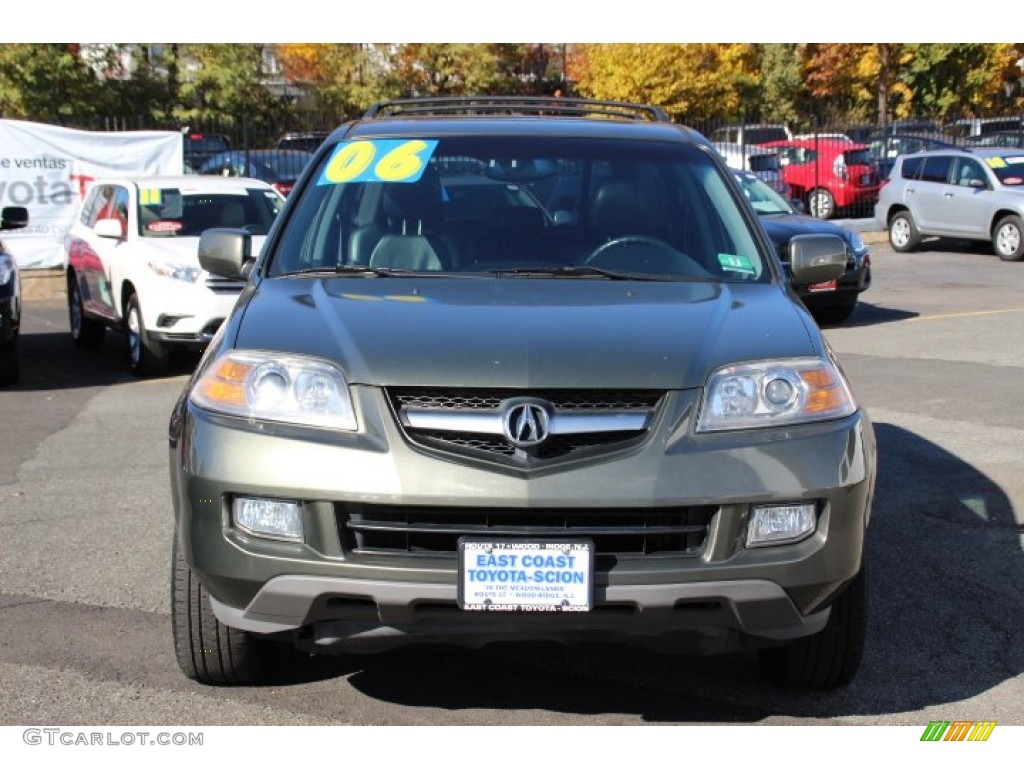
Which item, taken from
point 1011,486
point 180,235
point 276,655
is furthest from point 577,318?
point 180,235

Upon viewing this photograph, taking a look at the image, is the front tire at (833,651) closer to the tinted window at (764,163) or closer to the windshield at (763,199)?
the windshield at (763,199)

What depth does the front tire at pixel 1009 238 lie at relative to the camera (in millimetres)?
20672

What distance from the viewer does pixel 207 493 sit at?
148 inches

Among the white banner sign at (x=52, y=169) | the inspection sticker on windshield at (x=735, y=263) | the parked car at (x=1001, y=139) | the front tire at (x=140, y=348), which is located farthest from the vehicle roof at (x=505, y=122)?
the parked car at (x=1001, y=139)

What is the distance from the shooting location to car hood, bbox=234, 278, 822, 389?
3.77 m

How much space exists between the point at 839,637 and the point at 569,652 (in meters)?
0.95

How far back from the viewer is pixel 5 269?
10.2 m

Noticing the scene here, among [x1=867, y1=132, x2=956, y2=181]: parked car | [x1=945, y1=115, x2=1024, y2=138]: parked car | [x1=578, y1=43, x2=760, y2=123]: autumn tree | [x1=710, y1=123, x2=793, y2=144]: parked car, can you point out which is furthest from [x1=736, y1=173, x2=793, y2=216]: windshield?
[x1=578, y1=43, x2=760, y2=123]: autumn tree

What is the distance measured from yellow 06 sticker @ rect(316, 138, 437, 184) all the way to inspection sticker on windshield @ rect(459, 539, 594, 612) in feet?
6.36

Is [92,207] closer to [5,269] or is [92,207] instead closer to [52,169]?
[5,269]

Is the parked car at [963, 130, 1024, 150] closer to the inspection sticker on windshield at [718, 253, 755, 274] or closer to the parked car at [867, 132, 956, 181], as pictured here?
the parked car at [867, 132, 956, 181]

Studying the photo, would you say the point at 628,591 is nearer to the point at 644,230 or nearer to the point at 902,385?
the point at 644,230

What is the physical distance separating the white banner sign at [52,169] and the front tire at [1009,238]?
472 inches

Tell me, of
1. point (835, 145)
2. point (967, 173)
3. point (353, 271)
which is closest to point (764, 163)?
point (835, 145)
